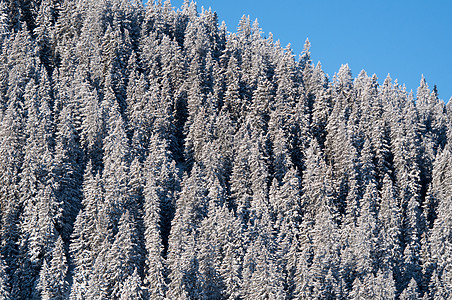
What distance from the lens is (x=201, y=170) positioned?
97875 mm

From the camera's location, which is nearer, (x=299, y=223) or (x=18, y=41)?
(x=299, y=223)

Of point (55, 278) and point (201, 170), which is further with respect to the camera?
point (201, 170)

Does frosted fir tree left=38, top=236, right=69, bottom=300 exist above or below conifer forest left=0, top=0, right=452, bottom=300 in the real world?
below

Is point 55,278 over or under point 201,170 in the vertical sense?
under

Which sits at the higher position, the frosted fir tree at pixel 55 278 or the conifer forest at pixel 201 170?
the conifer forest at pixel 201 170

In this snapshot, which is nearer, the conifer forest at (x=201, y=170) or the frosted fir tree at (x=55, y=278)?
the frosted fir tree at (x=55, y=278)

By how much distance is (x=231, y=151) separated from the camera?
102m

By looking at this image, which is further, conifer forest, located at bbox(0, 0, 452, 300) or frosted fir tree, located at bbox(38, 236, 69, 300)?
conifer forest, located at bbox(0, 0, 452, 300)

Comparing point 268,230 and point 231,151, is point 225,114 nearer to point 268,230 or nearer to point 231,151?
point 231,151

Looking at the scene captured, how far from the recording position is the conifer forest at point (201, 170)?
242 feet

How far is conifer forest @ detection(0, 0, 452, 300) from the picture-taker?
2904 inches

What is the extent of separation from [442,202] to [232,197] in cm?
3355

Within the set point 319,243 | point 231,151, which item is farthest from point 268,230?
point 231,151

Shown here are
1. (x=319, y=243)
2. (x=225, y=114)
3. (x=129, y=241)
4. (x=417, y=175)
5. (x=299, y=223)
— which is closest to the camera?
(x=129, y=241)
